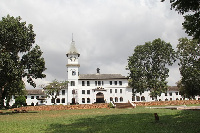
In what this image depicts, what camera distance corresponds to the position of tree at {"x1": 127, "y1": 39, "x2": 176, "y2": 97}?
46.5m

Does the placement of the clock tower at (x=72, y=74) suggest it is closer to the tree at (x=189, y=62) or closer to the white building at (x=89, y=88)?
the white building at (x=89, y=88)

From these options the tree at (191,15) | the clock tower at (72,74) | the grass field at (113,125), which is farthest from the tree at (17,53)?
the clock tower at (72,74)

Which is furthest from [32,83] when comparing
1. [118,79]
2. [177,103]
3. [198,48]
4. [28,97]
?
[28,97]

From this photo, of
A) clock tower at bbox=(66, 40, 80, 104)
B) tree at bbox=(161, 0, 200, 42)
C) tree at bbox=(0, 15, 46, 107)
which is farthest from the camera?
clock tower at bbox=(66, 40, 80, 104)

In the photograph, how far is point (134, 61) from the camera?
49.5 m

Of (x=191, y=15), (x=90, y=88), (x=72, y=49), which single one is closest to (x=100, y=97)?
(x=90, y=88)

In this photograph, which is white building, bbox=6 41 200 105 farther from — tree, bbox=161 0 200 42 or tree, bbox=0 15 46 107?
tree, bbox=161 0 200 42

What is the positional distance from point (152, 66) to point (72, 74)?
25.3 m

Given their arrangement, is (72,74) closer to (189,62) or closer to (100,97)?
(100,97)

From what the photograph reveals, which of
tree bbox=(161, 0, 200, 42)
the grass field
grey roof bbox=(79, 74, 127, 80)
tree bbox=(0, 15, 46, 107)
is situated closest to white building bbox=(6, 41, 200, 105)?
grey roof bbox=(79, 74, 127, 80)

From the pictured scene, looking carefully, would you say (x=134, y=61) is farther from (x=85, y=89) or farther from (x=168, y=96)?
(x=168, y=96)

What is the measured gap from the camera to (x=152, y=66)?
157 ft

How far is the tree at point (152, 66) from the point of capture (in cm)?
4653

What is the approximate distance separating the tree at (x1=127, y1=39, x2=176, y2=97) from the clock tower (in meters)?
19.3
